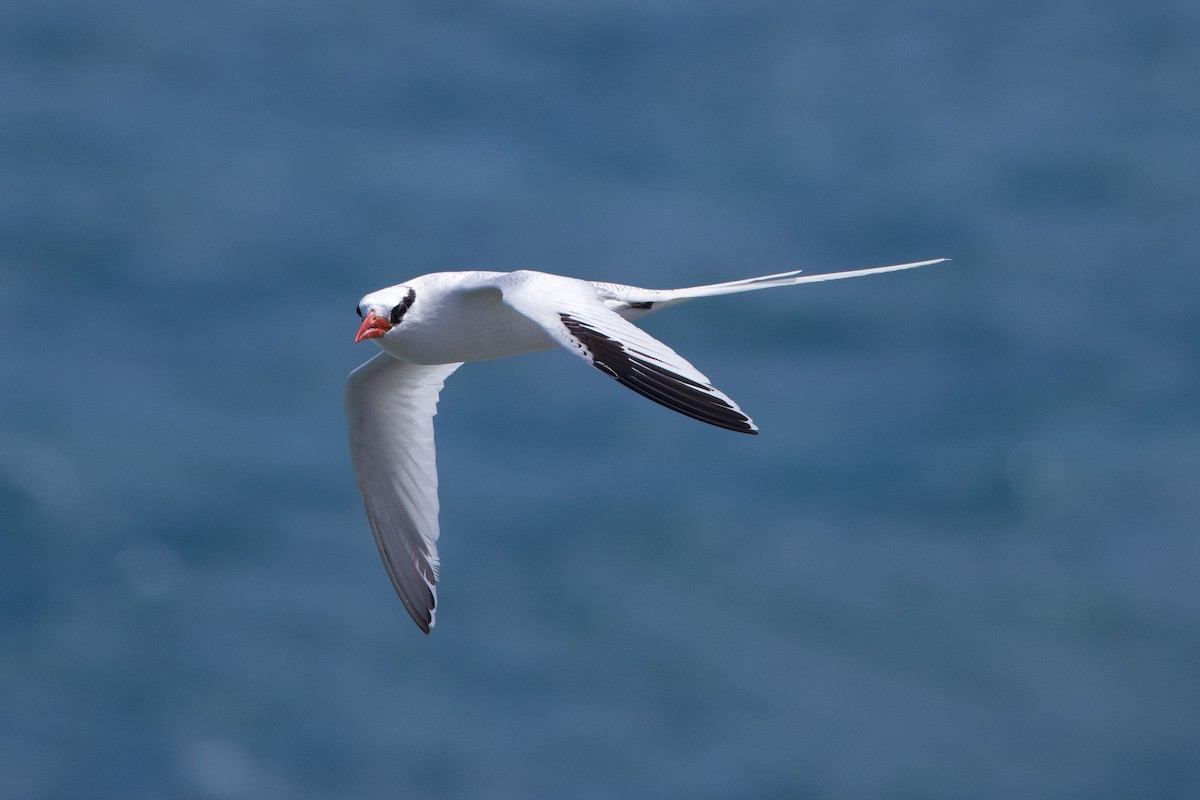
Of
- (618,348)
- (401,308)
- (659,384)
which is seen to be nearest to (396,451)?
(401,308)

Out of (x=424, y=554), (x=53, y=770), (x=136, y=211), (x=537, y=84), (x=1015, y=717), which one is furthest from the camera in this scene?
(x=537, y=84)

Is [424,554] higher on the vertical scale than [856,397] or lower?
lower

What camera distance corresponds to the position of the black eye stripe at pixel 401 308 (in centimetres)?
1287

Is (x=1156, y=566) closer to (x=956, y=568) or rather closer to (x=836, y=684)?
Answer: (x=956, y=568)

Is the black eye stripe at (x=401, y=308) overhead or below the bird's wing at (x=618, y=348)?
overhead

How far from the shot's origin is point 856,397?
4747cm

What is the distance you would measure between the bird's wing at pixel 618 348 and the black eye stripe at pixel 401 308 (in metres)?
1.07

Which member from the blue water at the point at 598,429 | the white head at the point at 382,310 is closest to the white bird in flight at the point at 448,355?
the white head at the point at 382,310

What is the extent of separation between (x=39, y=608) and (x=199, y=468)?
5185 millimetres

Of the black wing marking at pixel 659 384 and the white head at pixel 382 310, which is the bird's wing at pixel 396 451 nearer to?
the white head at pixel 382 310

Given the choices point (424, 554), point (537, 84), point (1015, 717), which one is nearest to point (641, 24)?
point (537, 84)

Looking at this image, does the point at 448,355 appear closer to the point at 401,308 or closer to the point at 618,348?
the point at 401,308

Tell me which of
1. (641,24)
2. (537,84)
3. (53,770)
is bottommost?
(53,770)

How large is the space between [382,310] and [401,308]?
0.64ft
